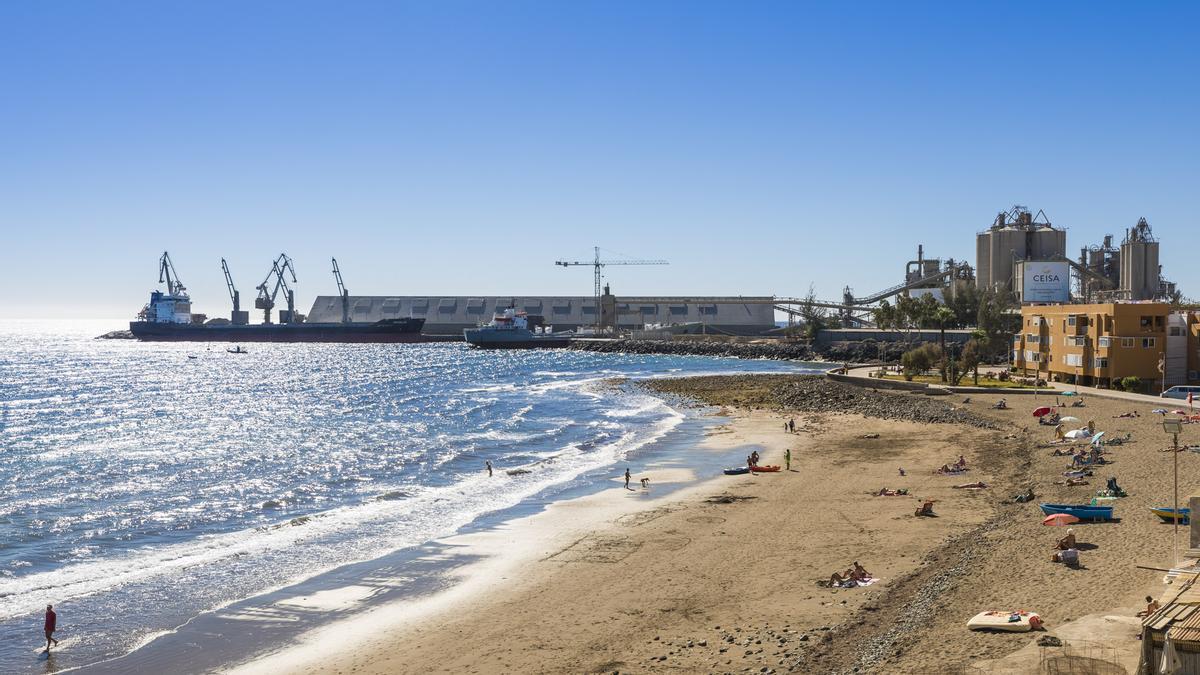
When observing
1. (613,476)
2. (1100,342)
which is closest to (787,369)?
(1100,342)

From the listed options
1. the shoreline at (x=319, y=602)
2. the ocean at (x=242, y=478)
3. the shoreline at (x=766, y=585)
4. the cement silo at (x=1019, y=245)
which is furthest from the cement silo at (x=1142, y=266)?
the shoreline at (x=319, y=602)

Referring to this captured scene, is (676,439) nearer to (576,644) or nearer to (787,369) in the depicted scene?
(576,644)

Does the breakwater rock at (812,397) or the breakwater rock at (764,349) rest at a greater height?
the breakwater rock at (764,349)

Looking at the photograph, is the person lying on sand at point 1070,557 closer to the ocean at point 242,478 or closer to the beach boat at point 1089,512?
the beach boat at point 1089,512

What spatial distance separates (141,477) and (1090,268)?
492ft

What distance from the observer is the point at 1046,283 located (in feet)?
369

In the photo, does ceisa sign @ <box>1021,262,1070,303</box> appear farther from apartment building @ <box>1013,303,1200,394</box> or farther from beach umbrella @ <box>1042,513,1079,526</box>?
beach umbrella @ <box>1042,513,1079,526</box>

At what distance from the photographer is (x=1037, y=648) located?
694 inches

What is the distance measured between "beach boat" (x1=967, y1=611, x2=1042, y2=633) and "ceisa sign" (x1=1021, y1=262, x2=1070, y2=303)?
10242cm

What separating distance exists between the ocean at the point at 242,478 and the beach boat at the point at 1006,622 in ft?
65.1

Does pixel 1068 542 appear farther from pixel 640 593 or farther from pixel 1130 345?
pixel 1130 345

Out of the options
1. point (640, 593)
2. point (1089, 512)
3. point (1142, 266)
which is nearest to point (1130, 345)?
point (1089, 512)

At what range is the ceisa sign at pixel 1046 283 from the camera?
368ft

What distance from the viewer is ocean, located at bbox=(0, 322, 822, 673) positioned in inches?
1124
